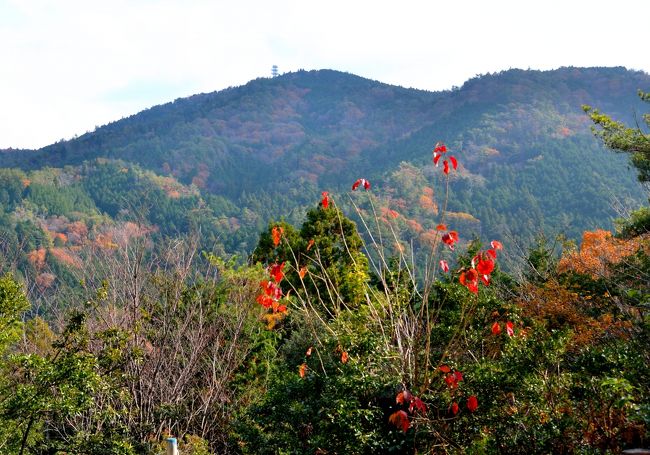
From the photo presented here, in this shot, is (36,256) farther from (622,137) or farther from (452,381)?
(452,381)

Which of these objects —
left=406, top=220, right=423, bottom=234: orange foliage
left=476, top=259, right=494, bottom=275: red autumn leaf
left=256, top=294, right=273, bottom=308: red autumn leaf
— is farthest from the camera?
left=406, top=220, right=423, bottom=234: orange foliage

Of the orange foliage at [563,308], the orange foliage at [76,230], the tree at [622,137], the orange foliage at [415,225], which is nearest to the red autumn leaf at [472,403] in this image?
the orange foliage at [563,308]

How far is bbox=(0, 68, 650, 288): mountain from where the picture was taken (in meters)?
58.8

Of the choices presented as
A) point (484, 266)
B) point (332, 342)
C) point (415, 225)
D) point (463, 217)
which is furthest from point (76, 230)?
point (484, 266)

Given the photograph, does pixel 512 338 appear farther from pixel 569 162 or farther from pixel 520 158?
pixel 520 158

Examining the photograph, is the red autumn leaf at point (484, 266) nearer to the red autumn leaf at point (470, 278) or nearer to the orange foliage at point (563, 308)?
the red autumn leaf at point (470, 278)

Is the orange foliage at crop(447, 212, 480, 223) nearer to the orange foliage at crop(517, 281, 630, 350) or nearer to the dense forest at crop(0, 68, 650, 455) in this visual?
the dense forest at crop(0, 68, 650, 455)

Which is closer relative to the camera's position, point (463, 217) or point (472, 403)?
point (472, 403)

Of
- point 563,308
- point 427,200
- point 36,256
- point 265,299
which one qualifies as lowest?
point 427,200

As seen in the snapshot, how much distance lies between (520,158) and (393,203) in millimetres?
27568

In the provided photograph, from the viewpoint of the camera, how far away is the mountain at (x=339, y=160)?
58.8 meters

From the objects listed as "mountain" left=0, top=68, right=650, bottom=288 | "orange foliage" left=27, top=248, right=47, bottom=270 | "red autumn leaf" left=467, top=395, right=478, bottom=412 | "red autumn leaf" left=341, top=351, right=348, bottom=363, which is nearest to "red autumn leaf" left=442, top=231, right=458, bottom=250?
"red autumn leaf" left=467, top=395, right=478, bottom=412

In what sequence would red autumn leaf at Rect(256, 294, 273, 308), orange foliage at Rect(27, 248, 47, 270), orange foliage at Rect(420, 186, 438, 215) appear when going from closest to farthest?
red autumn leaf at Rect(256, 294, 273, 308)
orange foliage at Rect(27, 248, 47, 270)
orange foliage at Rect(420, 186, 438, 215)

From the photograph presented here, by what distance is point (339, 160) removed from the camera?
95.6 meters
